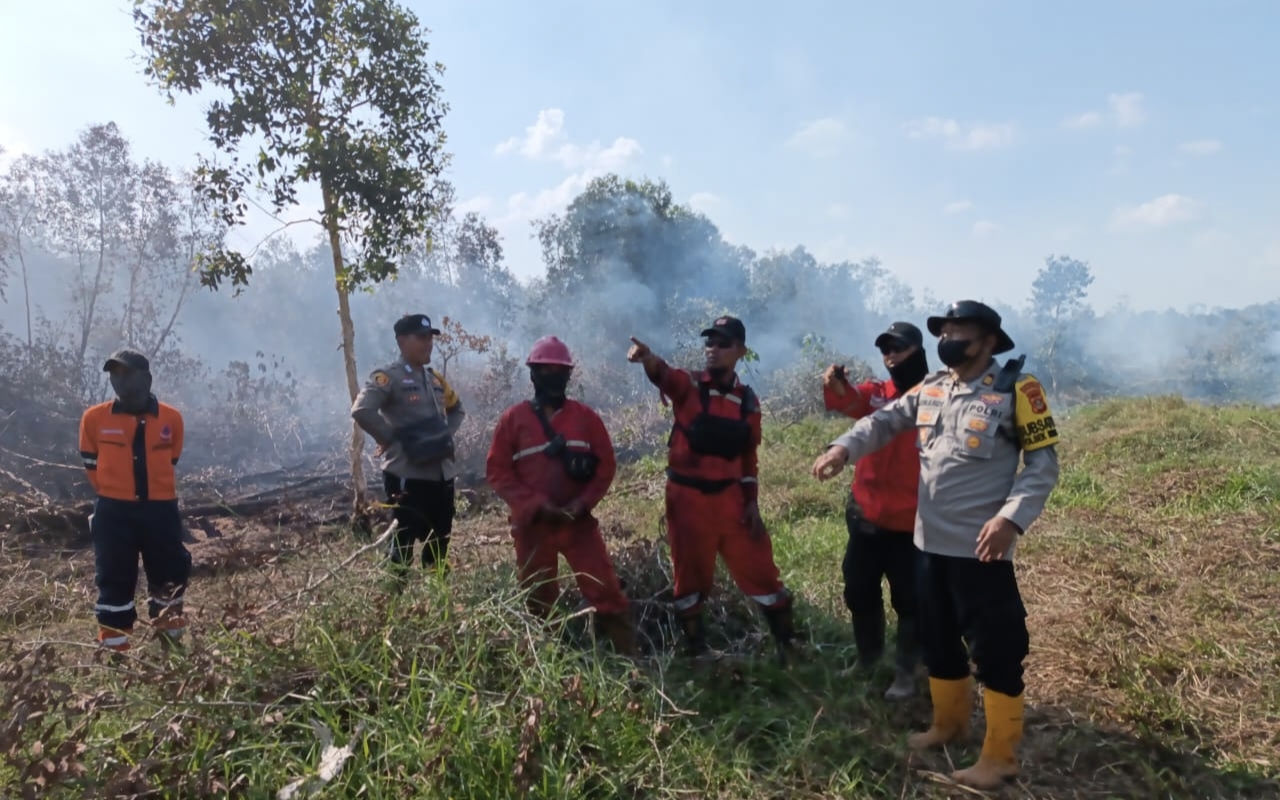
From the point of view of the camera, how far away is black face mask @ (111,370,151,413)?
492cm

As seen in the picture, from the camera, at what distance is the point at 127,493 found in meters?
4.91

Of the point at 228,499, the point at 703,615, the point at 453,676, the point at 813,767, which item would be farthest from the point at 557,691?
the point at 228,499

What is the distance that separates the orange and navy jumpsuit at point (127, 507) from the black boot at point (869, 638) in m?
4.02

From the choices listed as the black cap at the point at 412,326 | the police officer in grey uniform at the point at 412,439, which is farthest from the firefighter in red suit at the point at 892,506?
the black cap at the point at 412,326

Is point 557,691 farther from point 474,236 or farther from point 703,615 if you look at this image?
point 474,236

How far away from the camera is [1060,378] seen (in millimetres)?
25391

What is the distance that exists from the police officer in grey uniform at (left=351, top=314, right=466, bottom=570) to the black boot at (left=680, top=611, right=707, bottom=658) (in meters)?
1.59

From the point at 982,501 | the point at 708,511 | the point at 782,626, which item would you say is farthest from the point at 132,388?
the point at 982,501

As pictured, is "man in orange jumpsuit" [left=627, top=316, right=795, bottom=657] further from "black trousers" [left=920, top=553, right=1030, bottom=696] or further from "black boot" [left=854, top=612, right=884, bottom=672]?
"black trousers" [left=920, top=553, right=1030, bottom=696]

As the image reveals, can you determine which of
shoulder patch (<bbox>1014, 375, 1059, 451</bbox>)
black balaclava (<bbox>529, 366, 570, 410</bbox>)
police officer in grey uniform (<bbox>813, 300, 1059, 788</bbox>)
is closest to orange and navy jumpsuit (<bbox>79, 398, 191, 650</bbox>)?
black balaclava (<bbox>529, 366, 570, 410</bbox>)

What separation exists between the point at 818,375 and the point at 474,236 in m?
13.3

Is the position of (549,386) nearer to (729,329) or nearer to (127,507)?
(729,329)

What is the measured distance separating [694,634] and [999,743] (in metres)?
1.75

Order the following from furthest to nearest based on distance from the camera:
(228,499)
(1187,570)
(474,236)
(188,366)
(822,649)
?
(474,236) < (188,366) < (228,499) < (1187,570) < (822,649)
